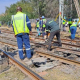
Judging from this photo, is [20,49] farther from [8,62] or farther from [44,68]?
[44,68]

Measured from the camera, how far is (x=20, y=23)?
5.14 meters

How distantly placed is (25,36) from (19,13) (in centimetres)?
100

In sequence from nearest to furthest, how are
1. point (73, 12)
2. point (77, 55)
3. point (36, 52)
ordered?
point (77, 55) < point (36, 52) < point (73, 12)

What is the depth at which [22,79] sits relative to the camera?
386 centimetres

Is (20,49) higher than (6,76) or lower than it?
higher

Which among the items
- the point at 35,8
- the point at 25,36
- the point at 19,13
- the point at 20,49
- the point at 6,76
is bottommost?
the point at 6,76

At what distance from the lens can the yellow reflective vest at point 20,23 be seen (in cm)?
510

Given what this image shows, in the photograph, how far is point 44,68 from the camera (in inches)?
177

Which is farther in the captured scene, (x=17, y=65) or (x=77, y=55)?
(x=77, y=55)

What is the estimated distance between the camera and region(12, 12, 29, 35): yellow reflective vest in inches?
201

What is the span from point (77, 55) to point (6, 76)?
11.1 feet

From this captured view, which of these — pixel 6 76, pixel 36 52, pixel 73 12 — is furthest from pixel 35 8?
pixel 6 76

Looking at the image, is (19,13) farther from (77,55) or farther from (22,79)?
(77,55)

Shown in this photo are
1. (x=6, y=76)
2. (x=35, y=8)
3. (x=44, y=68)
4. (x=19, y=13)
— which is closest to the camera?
(x=6, y=76)
